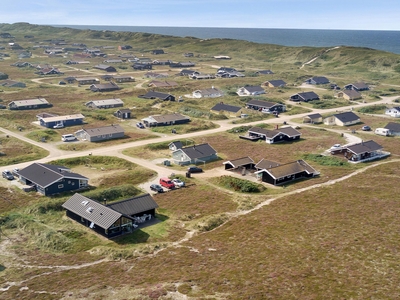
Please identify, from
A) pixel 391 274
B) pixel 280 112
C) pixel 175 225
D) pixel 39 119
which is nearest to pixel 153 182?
pixel 175 225

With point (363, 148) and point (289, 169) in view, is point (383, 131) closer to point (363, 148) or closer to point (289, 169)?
point (363, 148)

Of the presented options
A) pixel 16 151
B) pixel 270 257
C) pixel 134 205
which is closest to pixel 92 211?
pixel 134 205

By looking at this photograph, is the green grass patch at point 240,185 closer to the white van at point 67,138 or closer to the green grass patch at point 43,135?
the white van at point 67,138

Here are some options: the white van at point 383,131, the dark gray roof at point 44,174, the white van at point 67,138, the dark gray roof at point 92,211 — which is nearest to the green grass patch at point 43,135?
the white van at point 67,138

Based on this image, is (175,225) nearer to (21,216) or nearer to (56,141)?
(21,216)

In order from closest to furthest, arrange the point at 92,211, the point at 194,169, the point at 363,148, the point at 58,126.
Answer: the point at 92,211, the point at 194,169, the point at 363,148, the point at 58,126

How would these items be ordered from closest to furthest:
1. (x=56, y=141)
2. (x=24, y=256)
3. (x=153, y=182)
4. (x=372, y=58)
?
(x=24, y=256) < (x=153, y=182) < (x=56, y=141) < (x=372, y=58)
